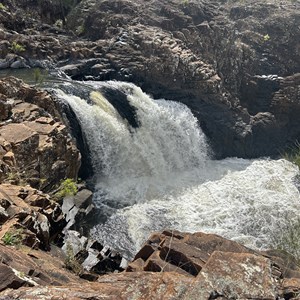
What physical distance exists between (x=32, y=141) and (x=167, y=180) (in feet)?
26.3

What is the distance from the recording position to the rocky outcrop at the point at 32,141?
10.6 meters

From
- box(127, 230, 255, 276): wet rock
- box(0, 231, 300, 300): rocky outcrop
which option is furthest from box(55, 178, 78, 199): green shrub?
box(0, 231, 300, 300): rocky outcrop

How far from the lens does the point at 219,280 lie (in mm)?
3980

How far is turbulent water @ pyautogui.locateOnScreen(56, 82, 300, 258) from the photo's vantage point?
44.5ft

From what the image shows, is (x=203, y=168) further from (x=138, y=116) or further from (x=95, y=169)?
(x=95, y=169)

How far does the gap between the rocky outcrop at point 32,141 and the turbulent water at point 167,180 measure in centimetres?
225

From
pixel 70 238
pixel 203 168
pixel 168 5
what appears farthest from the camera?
pixel 168 5

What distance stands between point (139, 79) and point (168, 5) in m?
9.93

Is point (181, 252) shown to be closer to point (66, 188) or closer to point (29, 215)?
point (29, 215)

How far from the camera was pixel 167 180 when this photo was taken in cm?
1772

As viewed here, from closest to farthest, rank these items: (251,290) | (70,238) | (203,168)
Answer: (251,290), (70,238), (203,168)

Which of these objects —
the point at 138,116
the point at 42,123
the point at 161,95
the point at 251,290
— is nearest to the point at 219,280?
the point at 251,290

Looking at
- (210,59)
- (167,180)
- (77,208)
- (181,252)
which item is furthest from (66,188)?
(210,59)

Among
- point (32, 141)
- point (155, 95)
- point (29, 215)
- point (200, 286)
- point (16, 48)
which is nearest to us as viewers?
point (200, 286)
